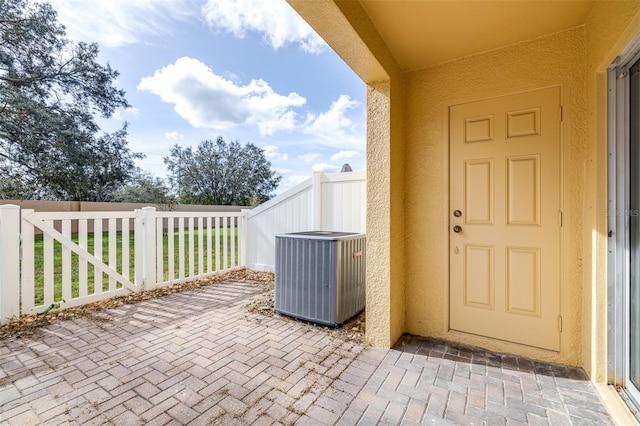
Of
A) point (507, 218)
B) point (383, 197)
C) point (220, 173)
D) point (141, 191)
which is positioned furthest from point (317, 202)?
point (220, 173)

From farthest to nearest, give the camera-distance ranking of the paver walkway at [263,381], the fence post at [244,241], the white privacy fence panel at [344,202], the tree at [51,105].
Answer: the tree at [51,105] < the fence post at [244,241] < the white privacy fence panel at [344,202] < the paver walkway at [263,381]

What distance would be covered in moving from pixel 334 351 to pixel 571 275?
206 centimetres

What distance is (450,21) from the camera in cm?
218

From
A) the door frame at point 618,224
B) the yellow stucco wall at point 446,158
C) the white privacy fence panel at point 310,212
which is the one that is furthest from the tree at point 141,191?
the door frame at point 618,224

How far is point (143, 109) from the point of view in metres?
14.5

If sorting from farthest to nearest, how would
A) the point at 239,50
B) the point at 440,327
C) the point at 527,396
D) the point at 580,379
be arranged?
the point at 239,50
the point at 440,327
the point at 580,379
the point at 527,396

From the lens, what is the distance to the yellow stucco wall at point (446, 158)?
2.26 meters

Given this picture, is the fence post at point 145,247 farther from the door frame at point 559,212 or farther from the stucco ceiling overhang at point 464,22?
the door frame at point 559,212

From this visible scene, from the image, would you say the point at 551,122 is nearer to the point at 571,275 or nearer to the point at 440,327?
the point at 571,275

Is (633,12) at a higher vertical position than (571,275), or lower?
higher

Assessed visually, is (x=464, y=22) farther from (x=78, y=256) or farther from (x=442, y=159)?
(x=78, y=256)

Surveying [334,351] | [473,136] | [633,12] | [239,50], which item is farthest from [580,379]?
[239,50]

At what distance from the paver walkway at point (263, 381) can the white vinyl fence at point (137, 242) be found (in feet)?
2.43

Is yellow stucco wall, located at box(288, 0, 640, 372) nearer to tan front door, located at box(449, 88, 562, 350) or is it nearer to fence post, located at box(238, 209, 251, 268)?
tan front door, located at box(449, 88, 562, 350)
